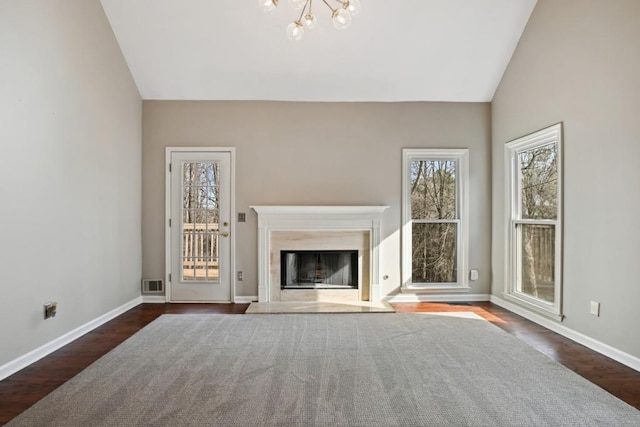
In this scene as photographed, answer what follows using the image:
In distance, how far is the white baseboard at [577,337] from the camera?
9.52 ft

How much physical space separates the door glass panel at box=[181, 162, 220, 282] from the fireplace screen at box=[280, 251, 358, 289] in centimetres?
96

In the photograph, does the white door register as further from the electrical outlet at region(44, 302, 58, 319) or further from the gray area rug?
the electrical outlet at region(44, 302, 58, 319)

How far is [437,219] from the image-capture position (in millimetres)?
5113

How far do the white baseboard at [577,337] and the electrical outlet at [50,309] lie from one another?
4584mm

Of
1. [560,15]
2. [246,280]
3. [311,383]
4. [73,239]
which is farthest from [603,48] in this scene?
[73,239]

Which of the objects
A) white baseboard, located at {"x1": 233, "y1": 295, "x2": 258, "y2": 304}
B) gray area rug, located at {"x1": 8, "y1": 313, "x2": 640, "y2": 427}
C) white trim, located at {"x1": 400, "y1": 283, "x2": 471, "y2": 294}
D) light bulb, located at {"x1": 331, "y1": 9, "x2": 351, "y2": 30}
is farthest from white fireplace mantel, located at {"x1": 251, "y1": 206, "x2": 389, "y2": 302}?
light bulb, located at {"x1": 331, "y1": 9, "x2": 351, "y2": 30}

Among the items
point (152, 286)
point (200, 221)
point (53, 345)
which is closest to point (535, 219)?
point (200, 221)

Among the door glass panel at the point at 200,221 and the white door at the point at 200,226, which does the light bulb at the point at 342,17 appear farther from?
the door glass panel at the point at 200,221

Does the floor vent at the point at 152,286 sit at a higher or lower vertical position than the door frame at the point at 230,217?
lower

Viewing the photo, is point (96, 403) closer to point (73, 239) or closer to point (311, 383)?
point (311, 383)

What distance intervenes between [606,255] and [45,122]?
4.73 meters

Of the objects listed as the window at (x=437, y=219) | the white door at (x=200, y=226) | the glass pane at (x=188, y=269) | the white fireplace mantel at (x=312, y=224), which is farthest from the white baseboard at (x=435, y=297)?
the glass pane at (x=188, y=269)

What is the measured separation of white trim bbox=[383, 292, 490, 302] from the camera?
502 cm

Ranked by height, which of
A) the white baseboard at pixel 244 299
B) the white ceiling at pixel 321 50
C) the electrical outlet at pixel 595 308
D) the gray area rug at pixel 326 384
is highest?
the white ceiling at pixel 321 50
